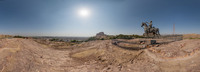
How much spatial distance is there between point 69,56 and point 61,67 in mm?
1266

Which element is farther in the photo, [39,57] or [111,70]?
[39,57]

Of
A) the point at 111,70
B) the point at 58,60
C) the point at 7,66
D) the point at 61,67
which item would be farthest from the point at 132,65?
the point at 7,66

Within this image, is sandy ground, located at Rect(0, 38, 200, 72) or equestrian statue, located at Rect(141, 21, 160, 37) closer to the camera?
sandy ground, located at Rect(0, 38, 200, 72)

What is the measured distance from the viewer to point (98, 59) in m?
5.78

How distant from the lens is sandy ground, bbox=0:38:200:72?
13.9 ft

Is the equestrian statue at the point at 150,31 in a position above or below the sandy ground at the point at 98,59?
above

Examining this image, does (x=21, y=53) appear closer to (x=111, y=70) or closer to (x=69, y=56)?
(x=69, y=56)

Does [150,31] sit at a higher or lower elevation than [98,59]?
higher

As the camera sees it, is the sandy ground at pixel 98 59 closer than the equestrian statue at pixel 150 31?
Yes

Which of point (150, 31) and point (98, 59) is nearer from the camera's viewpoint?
point (98, 59)

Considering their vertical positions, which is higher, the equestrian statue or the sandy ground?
the equestrian statue

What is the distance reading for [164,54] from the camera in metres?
4.97

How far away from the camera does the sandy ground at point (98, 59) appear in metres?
4.25

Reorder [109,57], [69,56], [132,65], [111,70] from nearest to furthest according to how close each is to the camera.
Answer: [111,70]
[132,65]
[109,57]
[69,56]
